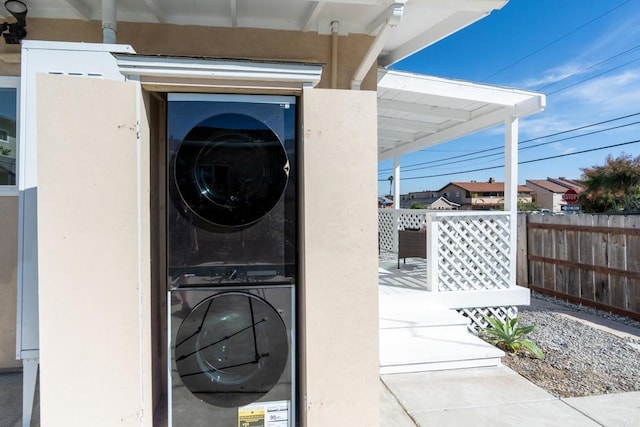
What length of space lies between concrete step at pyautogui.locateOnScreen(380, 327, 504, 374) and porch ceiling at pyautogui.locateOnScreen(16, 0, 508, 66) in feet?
9.34

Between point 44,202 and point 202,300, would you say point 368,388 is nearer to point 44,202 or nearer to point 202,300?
point 202,300

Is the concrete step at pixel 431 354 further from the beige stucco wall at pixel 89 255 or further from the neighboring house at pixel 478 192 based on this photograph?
the neighboring house at pixel 478 192

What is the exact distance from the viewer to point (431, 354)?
3371mm

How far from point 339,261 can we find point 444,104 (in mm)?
3890

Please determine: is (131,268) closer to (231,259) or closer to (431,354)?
(231,259)

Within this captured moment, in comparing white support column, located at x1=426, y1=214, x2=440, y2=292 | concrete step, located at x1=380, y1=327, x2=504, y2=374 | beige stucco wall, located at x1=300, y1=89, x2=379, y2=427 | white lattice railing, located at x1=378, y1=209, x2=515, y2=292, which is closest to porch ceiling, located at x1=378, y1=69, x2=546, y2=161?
white lattice railing, located at x1=378, y1=209, x2=515, y2=292

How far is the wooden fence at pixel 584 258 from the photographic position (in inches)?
225

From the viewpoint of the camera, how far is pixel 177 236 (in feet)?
6.45

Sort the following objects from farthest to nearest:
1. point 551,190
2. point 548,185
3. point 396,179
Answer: point 548,185
point 551,190
point 396,179

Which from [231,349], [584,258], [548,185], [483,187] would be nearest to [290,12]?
[231,349]

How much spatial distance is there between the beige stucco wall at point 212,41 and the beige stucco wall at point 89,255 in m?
1.70

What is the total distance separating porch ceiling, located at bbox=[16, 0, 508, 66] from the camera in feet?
9.87

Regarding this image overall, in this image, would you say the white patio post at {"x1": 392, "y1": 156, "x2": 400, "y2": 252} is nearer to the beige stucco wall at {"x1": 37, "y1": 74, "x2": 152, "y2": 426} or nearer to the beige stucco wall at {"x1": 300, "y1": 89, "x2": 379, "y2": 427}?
the beige stucco wall at {"x1": 300, "y1": 89, "x2": 379, "y2": 427}

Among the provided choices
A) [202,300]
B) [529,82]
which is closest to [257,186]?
[202,300]
